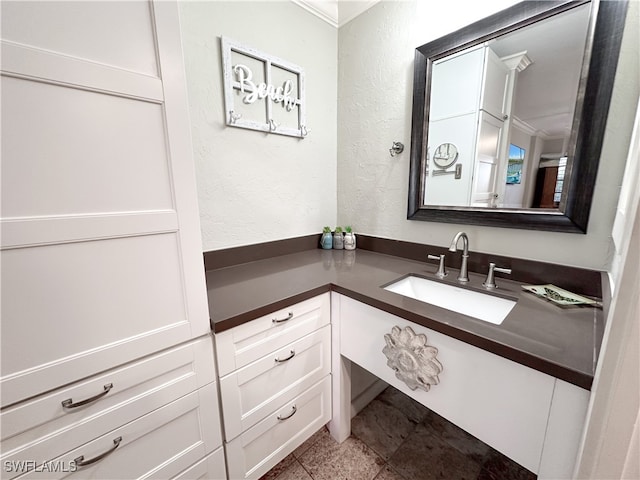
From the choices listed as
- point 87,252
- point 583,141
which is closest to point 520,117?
point 583,141

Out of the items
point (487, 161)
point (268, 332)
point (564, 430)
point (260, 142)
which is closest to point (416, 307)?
point (564, 430)

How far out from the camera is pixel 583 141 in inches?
34.5

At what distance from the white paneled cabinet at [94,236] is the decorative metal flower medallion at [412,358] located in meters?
Result: 0.68

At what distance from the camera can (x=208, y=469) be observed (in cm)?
89

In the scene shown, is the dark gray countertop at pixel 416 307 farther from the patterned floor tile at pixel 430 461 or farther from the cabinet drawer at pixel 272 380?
the patterned floor tile at pixel 430 461

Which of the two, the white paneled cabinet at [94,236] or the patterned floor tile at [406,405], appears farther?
the patterned floor tile at [406,405]

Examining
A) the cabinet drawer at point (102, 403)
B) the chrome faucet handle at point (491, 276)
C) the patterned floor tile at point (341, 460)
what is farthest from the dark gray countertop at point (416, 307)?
the patterned floor tile at point (341, 460)

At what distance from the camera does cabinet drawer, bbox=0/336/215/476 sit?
1.89 feet

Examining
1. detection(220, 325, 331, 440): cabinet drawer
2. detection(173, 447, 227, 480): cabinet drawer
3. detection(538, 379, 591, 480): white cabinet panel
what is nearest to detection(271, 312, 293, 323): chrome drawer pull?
detection(220, 325, 331, 440): cabinet drawer

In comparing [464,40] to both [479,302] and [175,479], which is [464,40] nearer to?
[479,302]

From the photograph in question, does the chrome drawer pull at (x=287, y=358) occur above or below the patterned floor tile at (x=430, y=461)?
above

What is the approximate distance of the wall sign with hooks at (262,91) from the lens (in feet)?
3.96

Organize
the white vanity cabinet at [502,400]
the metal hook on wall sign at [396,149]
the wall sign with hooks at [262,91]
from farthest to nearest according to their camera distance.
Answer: the metal hook on wall sign at [396,149] → the wall sign with hooks at [262,91] → the white vanity cabinet at [502,400]

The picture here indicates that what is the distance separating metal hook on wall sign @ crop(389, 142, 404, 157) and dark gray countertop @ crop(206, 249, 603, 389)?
0.60 meters
